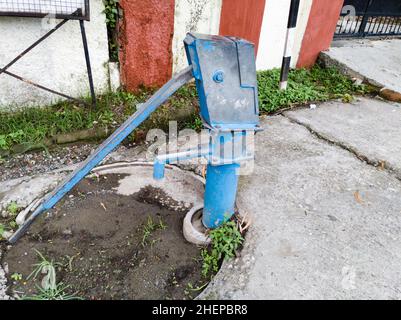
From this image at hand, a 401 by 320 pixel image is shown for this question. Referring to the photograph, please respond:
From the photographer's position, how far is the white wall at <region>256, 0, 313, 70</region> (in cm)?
400

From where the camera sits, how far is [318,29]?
4.48m

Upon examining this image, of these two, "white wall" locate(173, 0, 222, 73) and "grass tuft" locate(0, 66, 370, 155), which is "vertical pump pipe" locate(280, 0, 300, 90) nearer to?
"grass tuft" locate(0, 66, 370, 155)

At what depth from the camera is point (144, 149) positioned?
2945 millimetres

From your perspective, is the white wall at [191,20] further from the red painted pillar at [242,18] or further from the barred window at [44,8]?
the barred window at [44,8]

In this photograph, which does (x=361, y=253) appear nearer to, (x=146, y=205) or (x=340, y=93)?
(x=146, y=205)

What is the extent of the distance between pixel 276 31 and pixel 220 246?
3.14 metres

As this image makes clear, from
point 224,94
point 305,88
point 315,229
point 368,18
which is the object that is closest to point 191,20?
point 305,88

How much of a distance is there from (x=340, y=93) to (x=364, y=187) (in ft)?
6.51

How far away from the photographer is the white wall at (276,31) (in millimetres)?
3998

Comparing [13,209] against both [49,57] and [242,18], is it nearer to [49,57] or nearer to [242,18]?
[49,57]

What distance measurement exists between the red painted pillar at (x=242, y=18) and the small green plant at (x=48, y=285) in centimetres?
291

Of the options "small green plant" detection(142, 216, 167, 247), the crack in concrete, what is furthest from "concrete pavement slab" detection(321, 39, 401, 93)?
"small green plant" detection(142, 216, 167, 247)

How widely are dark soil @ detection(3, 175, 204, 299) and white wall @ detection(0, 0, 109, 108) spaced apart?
3.97 feet
